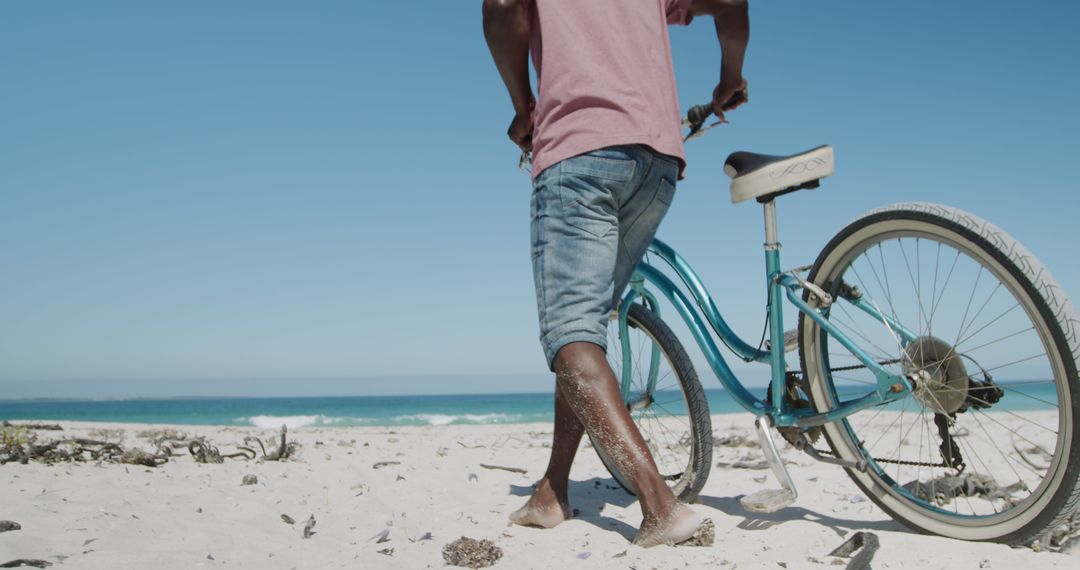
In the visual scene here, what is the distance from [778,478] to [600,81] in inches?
56.3

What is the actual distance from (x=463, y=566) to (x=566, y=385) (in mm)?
615

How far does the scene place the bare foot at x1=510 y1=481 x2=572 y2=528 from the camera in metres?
2.45

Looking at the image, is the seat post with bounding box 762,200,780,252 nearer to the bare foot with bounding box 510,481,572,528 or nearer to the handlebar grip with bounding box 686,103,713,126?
the handlebar grip with bounding box 686,103,713,126

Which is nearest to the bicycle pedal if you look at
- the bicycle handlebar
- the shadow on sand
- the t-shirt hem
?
the shadow on sand

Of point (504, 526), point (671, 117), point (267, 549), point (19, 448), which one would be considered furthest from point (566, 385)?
point (19, 448)

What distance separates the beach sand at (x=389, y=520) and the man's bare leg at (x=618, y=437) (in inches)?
2.9

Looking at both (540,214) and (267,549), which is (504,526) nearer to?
(267,549)

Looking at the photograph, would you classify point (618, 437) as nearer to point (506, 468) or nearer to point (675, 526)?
point (675, 526)

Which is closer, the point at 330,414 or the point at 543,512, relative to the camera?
the point at 543,512

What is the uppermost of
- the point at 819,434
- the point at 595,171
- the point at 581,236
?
the point at 595,171

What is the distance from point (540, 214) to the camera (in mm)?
2172

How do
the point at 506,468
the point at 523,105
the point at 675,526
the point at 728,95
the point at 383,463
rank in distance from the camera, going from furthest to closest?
the point at 383,463
the point at 506,468
the point at 728,95
the point at 523,105
the point at 675,526

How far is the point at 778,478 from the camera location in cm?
225

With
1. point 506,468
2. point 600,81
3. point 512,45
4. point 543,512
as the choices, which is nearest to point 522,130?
point 512,45
